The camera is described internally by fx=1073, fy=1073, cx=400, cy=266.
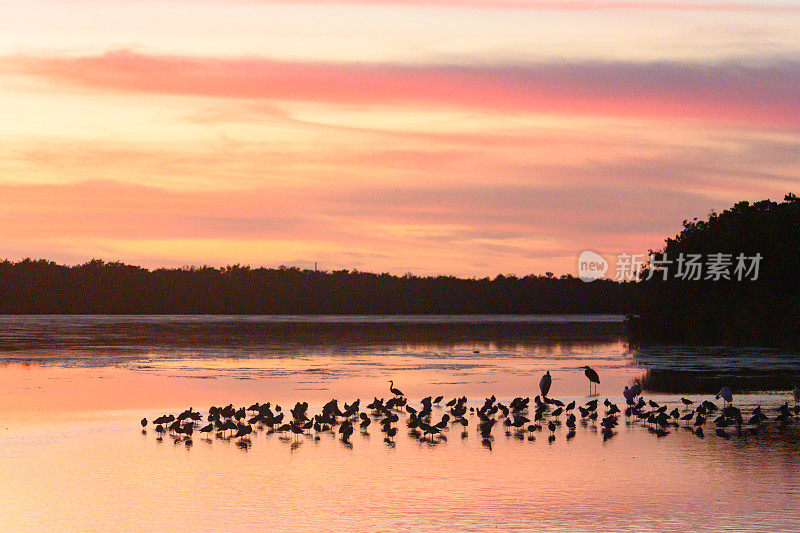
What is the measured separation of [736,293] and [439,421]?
162ft

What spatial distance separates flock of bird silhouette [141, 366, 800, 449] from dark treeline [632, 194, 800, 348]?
34.4 meters

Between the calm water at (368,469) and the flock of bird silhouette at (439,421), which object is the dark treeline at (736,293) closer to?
the calm water at (368,469)

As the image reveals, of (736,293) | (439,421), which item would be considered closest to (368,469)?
(439,421)

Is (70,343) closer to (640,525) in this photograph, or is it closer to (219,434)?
(219,434)

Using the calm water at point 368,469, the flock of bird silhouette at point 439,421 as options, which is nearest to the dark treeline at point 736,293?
the calm water at point 368,469

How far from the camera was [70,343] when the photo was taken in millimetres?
48031

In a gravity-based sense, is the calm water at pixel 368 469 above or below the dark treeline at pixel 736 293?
below

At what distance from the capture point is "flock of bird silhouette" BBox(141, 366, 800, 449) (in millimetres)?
17922

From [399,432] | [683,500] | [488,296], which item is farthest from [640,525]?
[488,296]

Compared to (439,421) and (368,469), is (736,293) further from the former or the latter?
(368,469)

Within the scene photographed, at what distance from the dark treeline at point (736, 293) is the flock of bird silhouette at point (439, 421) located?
34422 mm

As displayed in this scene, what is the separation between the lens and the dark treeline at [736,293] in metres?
57.6

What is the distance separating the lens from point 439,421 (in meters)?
20.0

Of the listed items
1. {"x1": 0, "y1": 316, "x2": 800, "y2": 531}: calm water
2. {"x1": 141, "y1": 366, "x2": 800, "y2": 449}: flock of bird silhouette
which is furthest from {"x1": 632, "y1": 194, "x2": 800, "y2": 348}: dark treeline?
{"x1": 141, "y1": 366, "x2": 800, "y2": 449}: flock of bird silhouette
